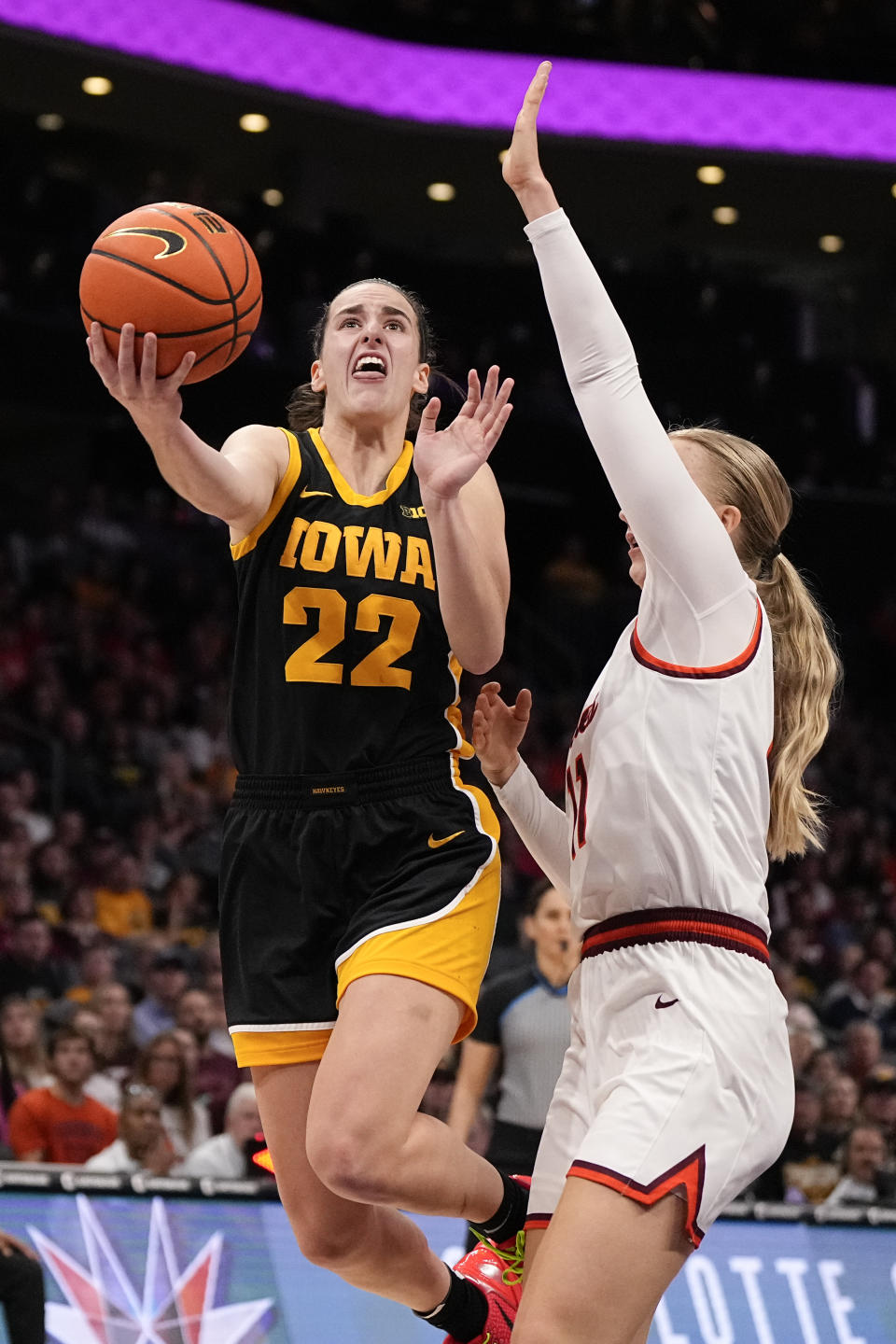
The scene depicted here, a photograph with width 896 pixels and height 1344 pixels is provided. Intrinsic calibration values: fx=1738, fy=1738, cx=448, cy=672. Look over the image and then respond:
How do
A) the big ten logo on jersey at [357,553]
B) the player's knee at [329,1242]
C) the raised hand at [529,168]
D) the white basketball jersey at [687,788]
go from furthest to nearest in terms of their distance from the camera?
the big ten logo on jersey at [357,553] < the player's knee at [329,1242] < the raised hand at [529,168] < the white basketball jersey at [687,788]

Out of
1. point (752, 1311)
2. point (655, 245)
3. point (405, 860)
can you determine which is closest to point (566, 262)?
point (405, 860)

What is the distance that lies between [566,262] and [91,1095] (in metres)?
5.73

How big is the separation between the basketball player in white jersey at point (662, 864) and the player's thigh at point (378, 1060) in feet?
1.00

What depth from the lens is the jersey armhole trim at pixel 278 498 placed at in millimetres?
3951

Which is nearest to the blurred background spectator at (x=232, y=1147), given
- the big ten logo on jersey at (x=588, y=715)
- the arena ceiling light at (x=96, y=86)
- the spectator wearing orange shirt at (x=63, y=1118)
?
the spectator wearing orange shirt at (x=63, y=1118)

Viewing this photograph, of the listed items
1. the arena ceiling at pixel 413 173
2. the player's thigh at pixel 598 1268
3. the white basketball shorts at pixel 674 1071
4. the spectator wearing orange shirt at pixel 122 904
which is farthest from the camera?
the arena ceiling at pixel 413 173

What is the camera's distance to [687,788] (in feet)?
10.7

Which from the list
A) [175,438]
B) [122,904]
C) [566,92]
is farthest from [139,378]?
[566,92]

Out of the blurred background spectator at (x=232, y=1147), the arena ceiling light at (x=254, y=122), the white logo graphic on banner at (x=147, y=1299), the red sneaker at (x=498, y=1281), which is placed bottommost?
the white logo graphic on banner at (x=147, y=1299)

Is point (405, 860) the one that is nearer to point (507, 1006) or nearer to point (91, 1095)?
point (507, 1006)

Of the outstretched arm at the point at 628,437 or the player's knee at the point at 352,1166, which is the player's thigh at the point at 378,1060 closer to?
the player's knee at the point at 352,1166

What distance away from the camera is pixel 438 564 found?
3.68 m

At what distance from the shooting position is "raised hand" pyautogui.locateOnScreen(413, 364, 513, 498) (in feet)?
11.7

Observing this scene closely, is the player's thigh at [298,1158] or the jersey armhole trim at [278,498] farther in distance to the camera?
the jersey armhole trim at [278,498]
